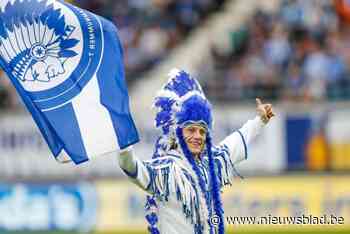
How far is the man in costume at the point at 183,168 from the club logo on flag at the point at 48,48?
23.4 inches

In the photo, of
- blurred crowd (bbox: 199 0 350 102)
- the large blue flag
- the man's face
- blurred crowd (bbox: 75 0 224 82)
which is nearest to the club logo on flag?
the large blue flag

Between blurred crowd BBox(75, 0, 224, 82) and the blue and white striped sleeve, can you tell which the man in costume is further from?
blurred crowd BBox(75, 0, 224, 82)

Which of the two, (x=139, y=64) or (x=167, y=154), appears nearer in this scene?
(x=167, y=154)

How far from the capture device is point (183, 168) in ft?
32.2

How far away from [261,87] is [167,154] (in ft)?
39.8

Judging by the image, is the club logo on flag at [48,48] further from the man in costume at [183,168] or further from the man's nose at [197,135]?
the man's nose at [197,135]

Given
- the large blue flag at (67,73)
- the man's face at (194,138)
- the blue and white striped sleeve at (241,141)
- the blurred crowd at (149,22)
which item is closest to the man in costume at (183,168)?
the man's face at (194,138)

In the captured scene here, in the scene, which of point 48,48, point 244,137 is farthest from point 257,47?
point 48,48

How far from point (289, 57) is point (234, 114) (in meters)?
1.70

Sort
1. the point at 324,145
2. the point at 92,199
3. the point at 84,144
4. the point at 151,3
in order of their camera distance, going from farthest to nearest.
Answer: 1. the point at 151,3
2. the point at 324,145
3. the point at 92,199
4. the point at 84,144

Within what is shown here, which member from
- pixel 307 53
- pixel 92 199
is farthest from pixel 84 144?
pixel 307 53

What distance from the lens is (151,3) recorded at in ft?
82.0

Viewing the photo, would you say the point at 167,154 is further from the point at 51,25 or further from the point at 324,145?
the point at 324,145

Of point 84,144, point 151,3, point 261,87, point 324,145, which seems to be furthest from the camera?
point 151,3
